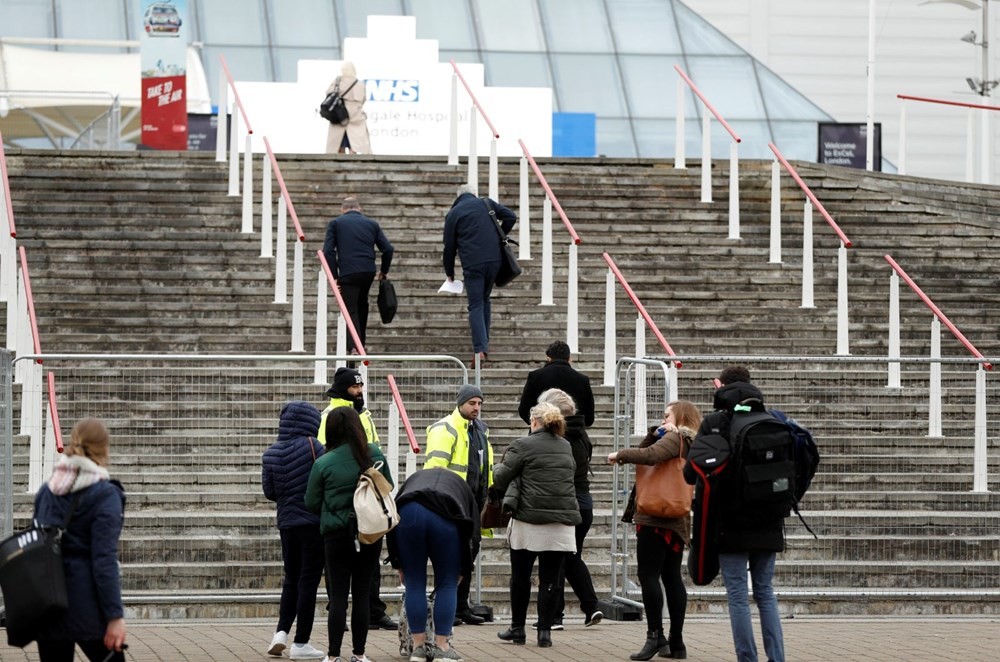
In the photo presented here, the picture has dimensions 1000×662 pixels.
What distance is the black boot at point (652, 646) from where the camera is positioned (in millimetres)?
10594

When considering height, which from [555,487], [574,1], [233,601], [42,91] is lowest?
[233,601]

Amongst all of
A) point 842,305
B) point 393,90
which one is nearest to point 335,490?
point 842,305

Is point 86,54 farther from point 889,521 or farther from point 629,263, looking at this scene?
point 889,521

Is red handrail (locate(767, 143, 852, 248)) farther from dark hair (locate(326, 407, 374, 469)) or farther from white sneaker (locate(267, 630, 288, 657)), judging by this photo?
white sneaker (locate(267, 630, 288, 657))

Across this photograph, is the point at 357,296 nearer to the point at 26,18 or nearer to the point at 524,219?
the point at 524,219

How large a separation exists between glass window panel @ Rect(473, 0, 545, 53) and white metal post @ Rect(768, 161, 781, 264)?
13763 millimetres

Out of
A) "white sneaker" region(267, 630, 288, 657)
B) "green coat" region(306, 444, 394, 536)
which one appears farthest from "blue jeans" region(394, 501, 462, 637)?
"white sneaker" region(267, 630, 288, 657)

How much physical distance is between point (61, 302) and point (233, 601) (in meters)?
5.29

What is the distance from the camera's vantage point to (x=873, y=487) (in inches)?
537

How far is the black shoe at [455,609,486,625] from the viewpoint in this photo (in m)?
12.1

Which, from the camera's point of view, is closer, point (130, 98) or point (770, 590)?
point (770, 590)

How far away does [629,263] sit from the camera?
18203 millimetres

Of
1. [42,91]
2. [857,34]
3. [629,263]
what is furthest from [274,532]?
[857,34]

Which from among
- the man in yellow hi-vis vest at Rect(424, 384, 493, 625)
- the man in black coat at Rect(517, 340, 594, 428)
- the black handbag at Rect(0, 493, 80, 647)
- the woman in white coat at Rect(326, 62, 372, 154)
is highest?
the woman in white coat at Rect(326, 62, 372, 154)
